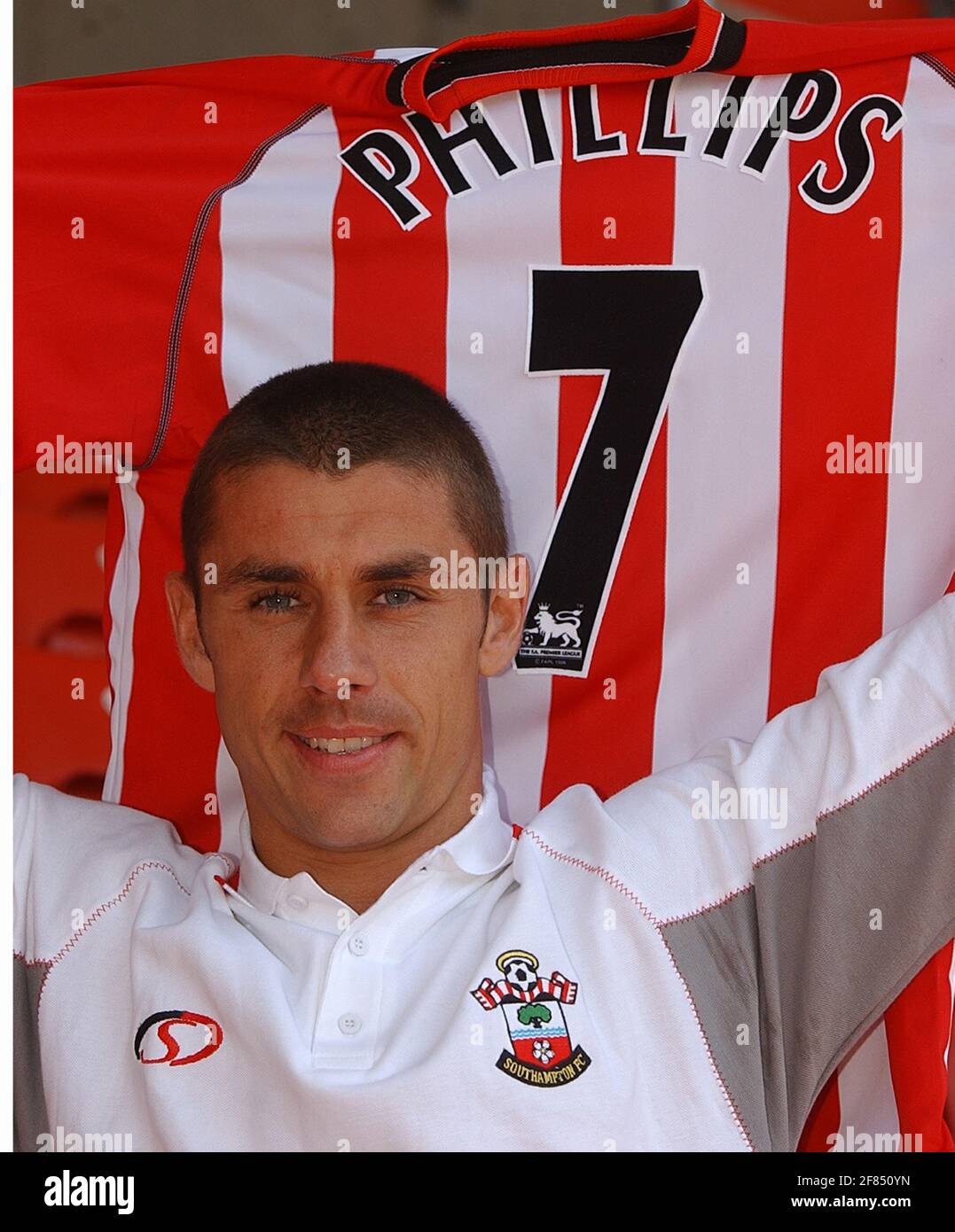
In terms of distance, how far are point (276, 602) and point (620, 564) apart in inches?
19.4

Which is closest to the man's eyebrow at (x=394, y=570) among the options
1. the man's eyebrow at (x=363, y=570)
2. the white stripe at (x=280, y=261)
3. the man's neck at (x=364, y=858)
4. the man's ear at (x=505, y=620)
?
the man's eyebrow at (x=363, y=570)

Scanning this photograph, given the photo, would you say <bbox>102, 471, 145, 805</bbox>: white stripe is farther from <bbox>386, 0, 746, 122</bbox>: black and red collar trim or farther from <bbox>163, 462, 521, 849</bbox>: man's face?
<bbox>386, 0, 746, 122</bbox>: black and red collar trim

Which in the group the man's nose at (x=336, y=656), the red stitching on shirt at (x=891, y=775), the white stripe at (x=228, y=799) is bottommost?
the white stripe at (x=228, y=799)

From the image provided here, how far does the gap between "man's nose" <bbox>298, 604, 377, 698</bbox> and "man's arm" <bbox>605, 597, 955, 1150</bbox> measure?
33 cm

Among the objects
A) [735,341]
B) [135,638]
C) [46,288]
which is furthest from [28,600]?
[735,341]

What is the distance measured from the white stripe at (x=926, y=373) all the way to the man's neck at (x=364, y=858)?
61cm

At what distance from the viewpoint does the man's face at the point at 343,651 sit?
1547mm

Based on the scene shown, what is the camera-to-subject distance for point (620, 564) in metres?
1.90

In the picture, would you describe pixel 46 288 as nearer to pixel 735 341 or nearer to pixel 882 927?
pixel 735 341

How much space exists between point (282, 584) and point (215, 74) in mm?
690

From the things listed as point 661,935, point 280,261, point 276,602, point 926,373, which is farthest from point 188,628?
point 926,373

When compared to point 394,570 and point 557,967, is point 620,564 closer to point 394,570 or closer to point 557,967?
point 394,570

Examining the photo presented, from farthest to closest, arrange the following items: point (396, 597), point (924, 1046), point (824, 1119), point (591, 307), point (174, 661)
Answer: point (174, 661) < point (591, 307) < point (824, 1119) < point (924, 1046) < point (396, 597)

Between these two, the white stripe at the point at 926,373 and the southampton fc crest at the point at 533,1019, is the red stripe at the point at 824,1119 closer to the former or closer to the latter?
the southampton fc crest at the point at 533,1019
